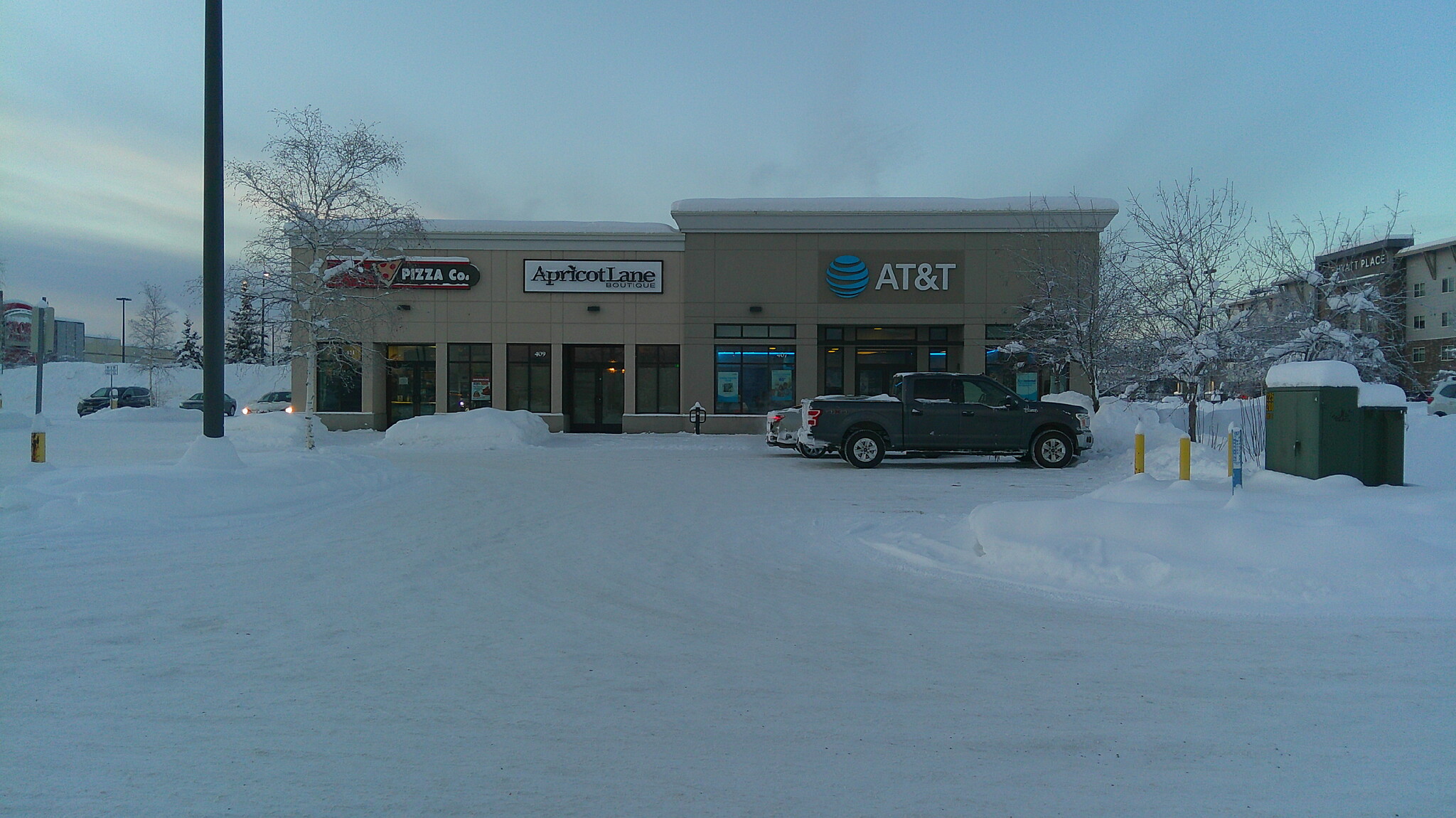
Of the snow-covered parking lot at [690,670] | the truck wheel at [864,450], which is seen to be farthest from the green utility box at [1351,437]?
the truck wheel at [864,450]

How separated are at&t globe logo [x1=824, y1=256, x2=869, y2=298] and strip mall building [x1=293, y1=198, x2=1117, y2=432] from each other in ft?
0.18

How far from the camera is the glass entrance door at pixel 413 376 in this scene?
29516mm

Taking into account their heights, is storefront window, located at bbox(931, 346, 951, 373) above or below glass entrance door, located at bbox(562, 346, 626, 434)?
above

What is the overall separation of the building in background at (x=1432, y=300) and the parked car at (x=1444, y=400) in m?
29.1

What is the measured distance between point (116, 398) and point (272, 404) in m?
16.8

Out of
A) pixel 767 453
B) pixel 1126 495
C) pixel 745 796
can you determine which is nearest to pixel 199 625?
pixel 745 796

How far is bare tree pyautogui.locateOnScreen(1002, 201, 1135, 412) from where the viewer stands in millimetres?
20609

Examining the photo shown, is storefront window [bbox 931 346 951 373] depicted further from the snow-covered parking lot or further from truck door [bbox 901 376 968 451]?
the snow-covered parking lot

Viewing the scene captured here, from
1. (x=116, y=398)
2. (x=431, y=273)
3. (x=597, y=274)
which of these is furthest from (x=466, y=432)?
(x=116, y=398)

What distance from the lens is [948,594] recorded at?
21.9ft

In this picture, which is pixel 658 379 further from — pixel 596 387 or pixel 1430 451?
pixel 1430 451

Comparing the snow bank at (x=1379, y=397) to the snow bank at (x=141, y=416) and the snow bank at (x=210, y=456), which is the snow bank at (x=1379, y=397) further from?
the snow bank at (x=141, y=416)

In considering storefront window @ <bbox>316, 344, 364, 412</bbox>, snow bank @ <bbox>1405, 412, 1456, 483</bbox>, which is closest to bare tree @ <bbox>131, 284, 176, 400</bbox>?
storefront window @ <bbox>316, 344, 364, 412</bbox>

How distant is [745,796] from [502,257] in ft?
90.7
